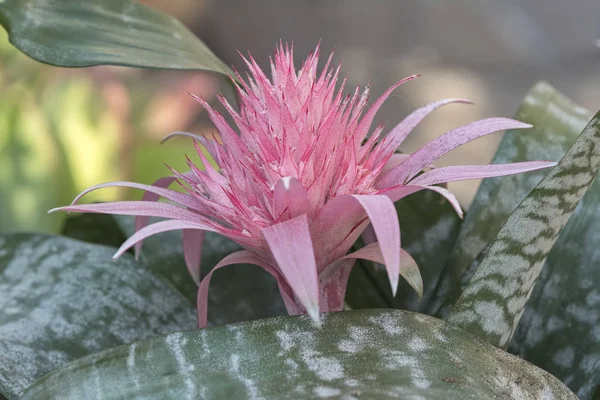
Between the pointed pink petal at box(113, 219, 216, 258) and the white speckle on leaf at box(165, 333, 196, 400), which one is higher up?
the pointed pink petal at box(113, 219, 216, 258)

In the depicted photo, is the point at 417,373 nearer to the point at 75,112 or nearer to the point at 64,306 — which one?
the point at 64,306

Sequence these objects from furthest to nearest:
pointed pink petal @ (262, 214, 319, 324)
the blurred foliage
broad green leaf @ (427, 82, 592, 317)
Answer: the blurred foliage
broad green leaf @ (427, 82, 592, 317)
pointed pink petal @ (262, 214, 319, 324)

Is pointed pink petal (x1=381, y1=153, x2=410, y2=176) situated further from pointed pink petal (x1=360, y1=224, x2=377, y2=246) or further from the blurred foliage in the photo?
the blurred foliage

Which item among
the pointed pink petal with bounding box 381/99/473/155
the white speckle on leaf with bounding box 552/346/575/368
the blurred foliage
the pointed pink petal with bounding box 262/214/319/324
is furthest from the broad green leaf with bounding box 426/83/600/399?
the blurred foliage

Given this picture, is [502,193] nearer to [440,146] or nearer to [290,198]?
[440,146]

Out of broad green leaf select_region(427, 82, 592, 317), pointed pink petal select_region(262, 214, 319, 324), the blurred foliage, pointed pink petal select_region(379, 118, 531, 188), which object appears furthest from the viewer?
the blurred foliage

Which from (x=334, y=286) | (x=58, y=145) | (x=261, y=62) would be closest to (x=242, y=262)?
(x=334, y=286)
